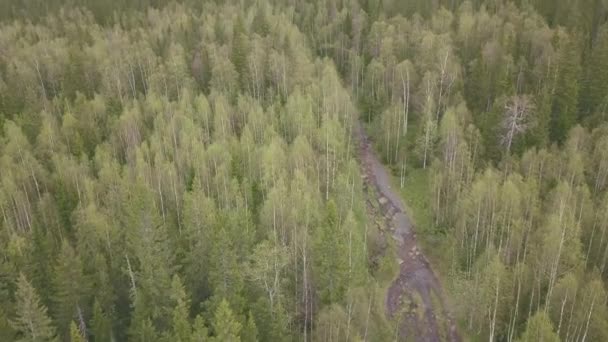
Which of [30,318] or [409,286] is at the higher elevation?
[30,318]

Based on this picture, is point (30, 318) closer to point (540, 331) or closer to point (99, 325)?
point (99, 325)

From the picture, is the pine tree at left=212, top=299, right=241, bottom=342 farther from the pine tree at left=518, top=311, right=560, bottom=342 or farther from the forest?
the pine tree at left=518, top=311, right=560, bottom=342

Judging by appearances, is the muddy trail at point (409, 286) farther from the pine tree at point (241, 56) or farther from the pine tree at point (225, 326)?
the pine tree at point (241, 56)

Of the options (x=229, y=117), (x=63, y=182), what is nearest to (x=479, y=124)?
(x=229, y=117)

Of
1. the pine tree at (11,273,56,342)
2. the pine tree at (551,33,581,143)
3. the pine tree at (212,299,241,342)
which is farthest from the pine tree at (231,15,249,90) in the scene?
the pine tree at (212,299,241,342)

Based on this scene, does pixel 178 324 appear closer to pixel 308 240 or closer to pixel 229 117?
pixel 308 240

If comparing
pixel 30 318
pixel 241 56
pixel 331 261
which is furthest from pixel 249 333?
pixel 241 56
